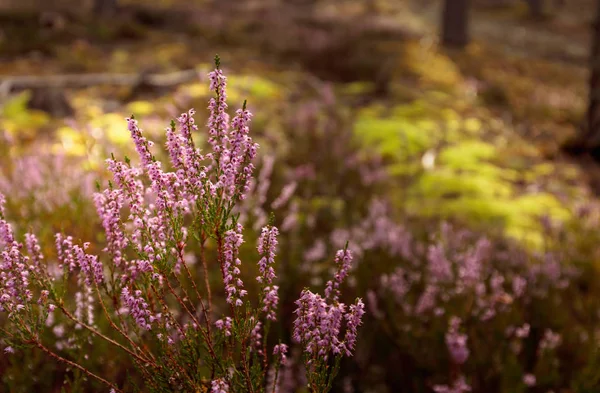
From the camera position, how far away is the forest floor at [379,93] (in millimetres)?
4539

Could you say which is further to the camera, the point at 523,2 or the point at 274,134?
the point at 523,2

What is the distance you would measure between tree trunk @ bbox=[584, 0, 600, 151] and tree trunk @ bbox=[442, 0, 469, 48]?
6.22 m

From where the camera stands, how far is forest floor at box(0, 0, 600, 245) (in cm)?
454

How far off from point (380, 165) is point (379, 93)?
10.5 feet

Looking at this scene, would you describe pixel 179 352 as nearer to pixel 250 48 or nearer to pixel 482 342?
pixel 482 342

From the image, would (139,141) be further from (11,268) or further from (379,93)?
(379,93)

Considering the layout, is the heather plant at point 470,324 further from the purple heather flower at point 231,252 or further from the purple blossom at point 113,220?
the purple blossom at point 113,220

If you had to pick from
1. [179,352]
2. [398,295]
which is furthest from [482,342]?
[179,352]

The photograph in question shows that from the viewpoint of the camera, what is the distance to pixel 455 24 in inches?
485

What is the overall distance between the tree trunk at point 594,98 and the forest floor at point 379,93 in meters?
0.28

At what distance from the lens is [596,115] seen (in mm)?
6500

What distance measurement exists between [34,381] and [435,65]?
8.58m

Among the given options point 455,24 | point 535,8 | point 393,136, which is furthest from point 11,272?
point 535,8

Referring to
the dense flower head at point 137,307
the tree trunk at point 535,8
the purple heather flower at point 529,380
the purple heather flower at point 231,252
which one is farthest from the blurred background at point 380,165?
the tree trunk at point 535,8
